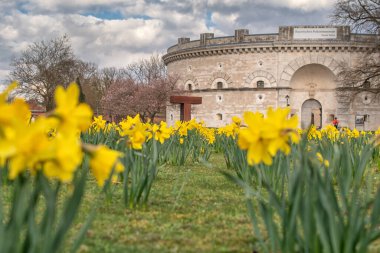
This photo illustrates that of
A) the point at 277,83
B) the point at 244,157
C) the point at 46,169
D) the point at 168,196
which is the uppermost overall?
the point at 277,83

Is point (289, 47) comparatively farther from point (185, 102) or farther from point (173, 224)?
point (173, 224)

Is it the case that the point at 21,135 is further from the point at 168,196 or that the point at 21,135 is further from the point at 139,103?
the point at 139,103

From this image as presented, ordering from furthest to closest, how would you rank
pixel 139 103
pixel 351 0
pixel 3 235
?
pixel 139 103
pixel 351 0
pixel 3 235

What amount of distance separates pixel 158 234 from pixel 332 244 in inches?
46.9

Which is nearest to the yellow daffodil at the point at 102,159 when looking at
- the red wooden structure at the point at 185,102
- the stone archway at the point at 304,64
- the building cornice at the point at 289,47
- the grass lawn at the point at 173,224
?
the grass lawn at the point at 173,224

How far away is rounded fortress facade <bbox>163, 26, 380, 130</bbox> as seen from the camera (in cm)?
3603

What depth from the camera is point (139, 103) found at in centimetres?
3962

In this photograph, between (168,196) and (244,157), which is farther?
(244,157)

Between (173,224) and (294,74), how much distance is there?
35.2 m

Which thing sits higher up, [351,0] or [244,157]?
[351,0]

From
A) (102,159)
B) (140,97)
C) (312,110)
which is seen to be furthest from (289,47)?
(102,159)

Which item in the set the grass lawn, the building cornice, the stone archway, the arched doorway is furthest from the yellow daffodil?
the arched doorway

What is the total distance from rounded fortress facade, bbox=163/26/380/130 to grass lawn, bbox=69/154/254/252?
32.6 meters

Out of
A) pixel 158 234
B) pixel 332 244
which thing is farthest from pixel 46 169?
pixel 158 234
